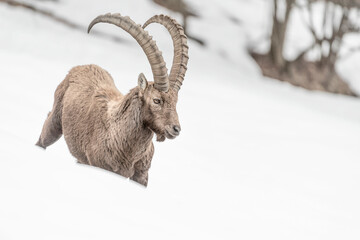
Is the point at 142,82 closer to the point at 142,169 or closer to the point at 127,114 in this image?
the point at 127,114

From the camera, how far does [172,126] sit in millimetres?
4777

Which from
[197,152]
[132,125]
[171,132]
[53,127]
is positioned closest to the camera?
[171,132]

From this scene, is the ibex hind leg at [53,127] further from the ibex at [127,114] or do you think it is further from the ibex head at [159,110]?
the ibex head at [159,110]

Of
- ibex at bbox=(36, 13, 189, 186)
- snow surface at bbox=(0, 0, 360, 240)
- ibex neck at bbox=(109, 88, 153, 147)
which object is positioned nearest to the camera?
snow surface at bbox=(0, 0, 360, 240)

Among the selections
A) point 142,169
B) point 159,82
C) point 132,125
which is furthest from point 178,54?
point 142,169

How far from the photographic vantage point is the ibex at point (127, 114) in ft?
15.9

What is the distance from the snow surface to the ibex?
346mm

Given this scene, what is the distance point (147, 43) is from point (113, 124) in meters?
0.92

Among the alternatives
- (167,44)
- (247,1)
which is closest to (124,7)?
(167,44)

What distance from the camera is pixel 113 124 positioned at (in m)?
5.30

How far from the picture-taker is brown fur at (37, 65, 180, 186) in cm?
494

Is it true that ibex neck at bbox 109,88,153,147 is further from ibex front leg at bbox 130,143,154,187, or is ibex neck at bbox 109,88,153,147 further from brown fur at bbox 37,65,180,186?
ibex front leg at bbox 130,143,154,187

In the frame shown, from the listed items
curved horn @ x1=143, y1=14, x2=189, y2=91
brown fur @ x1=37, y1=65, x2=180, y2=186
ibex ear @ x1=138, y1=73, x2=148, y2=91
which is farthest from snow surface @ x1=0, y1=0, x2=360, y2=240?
curved horn @ x1=143, y1=14, x2=189, y2=91

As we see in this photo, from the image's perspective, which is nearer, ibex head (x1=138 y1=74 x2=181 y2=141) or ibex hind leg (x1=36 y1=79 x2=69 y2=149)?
ibex head (x1=138 y1=74 x2=181 y2=141)
